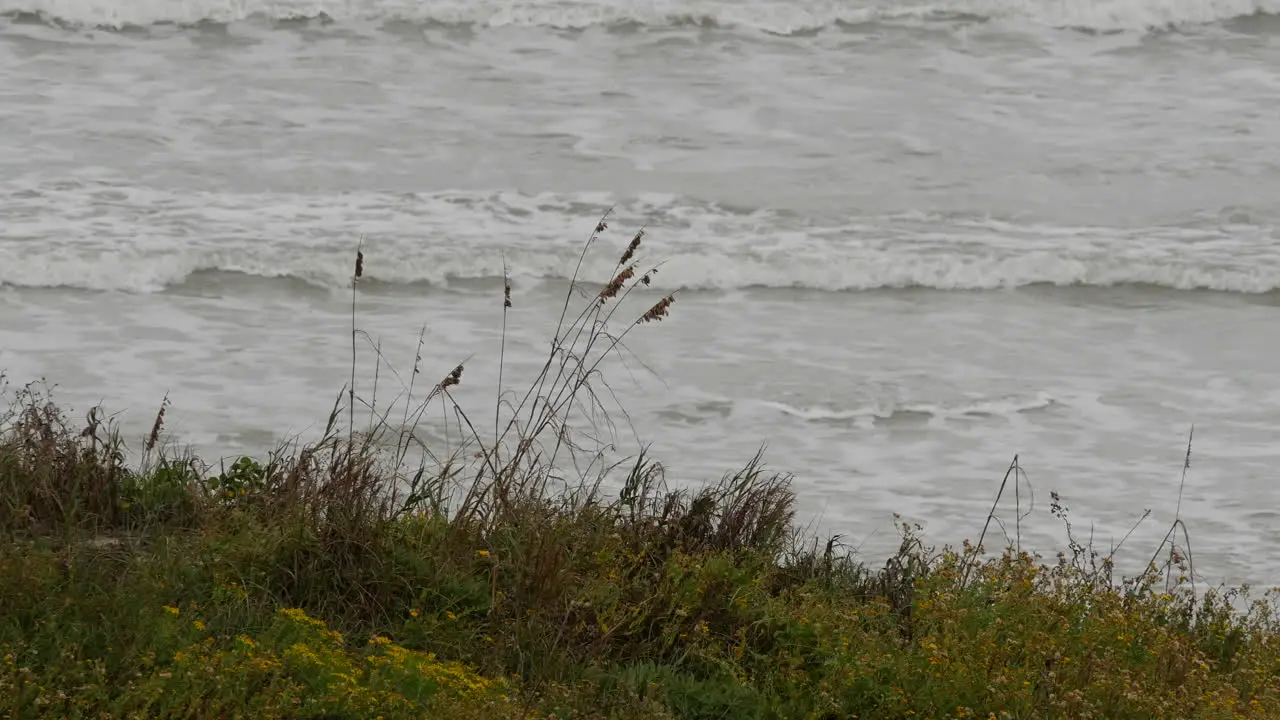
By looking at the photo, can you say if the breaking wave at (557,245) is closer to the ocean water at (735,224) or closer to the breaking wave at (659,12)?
the ocean water at (735,224)

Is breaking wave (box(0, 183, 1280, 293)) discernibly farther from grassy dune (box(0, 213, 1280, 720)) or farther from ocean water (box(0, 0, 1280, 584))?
grassy dune (box(0, 213, 1280, 720))

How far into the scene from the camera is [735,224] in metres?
13.9

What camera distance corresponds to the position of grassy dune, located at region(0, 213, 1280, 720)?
4.07 metres

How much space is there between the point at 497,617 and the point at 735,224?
30.8 feet

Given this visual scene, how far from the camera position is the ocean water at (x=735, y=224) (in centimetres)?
972

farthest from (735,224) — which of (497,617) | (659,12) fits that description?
(497,617)

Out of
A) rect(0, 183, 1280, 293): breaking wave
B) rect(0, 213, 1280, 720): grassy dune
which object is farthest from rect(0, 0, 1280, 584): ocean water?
rect(0, 213, 1280, 720): grassy dune

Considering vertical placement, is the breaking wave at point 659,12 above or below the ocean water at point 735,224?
above

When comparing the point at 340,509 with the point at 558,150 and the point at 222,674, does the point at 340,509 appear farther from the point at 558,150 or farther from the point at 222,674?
the point at 558,150

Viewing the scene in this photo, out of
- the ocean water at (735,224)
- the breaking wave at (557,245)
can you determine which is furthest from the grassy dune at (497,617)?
the breaking wave at (557,245)

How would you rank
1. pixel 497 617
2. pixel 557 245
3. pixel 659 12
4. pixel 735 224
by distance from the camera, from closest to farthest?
pixel 497 617, pixel 557 245, pixel 735 224, pixel 659 12

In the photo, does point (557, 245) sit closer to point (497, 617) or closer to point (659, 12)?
point (659, 12)

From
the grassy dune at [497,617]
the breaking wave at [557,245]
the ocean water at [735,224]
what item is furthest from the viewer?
the breaking wave at [557,245]

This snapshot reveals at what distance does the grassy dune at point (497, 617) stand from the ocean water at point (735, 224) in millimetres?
2599
